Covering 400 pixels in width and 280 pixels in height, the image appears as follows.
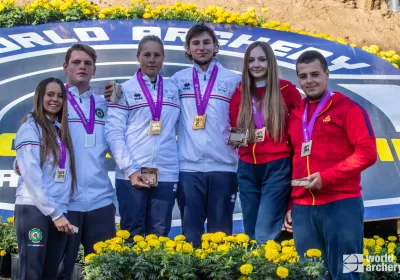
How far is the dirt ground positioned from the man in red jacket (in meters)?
6.56

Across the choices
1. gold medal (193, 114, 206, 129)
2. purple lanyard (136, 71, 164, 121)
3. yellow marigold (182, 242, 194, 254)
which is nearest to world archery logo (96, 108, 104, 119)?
purple lanyard (136, 71, 164, 121)

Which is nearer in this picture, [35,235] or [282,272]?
[282,272]

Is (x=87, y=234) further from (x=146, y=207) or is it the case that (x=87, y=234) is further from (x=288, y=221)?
(x=288, y=221)

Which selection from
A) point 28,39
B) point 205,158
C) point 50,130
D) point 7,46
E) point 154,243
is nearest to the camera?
point 154,243

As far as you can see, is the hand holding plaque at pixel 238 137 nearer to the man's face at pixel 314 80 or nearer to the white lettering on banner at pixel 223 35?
the man's face at pixel 314 80

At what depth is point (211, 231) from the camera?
5.34 m

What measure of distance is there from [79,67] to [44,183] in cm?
95

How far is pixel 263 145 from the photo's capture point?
5.12m

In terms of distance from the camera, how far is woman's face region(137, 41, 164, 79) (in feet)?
17.9

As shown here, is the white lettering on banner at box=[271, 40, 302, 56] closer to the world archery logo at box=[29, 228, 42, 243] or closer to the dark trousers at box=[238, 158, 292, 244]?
the dark trousers at box=[238, 158, 292, 244]

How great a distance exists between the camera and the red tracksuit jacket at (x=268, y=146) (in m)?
5.09

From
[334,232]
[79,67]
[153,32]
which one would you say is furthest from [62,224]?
[153,32]

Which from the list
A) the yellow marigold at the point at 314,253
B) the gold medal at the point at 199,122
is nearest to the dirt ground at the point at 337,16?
the gold medal at the point at 199,122

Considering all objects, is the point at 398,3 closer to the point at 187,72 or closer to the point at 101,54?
the point at 101,54
